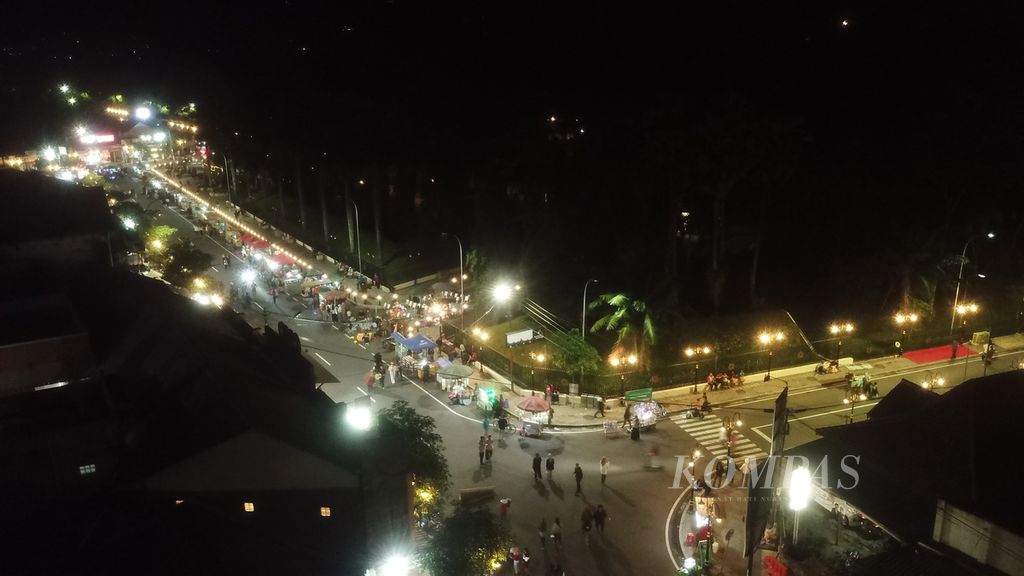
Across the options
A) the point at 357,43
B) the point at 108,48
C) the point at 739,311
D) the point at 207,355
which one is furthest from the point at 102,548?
the point at 108,48

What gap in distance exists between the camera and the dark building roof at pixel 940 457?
53.4 feet

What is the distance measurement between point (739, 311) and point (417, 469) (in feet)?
89.5

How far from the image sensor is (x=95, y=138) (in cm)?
8919

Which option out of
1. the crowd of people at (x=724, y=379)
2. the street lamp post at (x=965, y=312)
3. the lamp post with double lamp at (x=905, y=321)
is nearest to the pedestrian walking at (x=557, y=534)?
the crowd of people at (x=724, y=379)

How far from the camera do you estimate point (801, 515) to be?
20.9m

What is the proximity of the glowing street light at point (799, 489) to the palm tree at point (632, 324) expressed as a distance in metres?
15.0

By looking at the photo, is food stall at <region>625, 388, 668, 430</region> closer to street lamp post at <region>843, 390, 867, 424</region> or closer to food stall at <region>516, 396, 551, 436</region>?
food stall at <region>516, 396, 551, 436</region>

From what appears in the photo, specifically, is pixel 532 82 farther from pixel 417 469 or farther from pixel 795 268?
pixel 417 469

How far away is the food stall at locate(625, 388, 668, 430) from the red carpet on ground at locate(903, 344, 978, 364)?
16.6 metres

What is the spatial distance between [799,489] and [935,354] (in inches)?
937

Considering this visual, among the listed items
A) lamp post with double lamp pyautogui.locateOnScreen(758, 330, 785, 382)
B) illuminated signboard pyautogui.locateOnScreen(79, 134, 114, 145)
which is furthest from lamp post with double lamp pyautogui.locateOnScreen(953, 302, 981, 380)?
illuminated signboard pyautogui.locateOnScreen(79, 134, 114, 145)

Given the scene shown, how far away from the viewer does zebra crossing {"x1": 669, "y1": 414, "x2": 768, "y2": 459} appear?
27875mm

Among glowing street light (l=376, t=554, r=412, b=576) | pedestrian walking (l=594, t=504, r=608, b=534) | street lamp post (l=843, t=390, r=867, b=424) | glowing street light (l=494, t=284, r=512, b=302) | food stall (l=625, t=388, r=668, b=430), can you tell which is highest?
glowing street light (l=494, t=284, r=512, b=302)

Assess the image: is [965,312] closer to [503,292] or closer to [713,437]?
[713,437]
